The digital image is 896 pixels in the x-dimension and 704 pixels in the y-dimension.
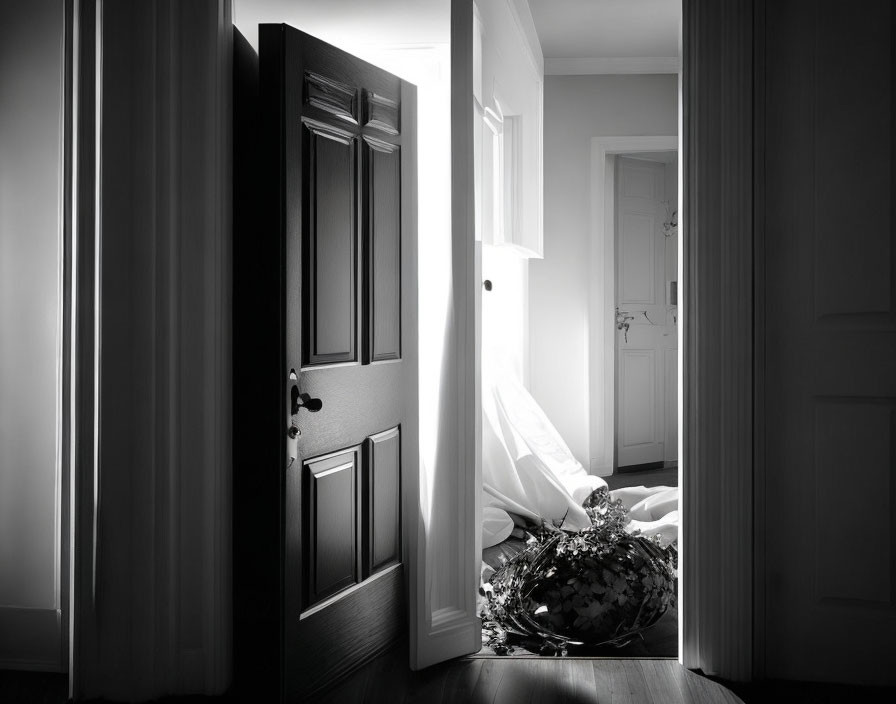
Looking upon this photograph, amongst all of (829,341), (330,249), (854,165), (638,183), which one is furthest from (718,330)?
(638,183)

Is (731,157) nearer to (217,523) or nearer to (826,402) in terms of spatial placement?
(826,402)

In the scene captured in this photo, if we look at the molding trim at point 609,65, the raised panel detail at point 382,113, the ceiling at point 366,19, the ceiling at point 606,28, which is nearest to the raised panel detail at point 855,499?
the raised panel detail at point 382,113

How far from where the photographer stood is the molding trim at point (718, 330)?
2352 millimetres

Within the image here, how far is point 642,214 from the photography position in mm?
6086

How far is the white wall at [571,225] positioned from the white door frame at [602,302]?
5 centimetres

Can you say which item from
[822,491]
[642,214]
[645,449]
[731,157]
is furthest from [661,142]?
[822,491]

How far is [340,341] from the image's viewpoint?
2.44m

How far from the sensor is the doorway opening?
4246 mm

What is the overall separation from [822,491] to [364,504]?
1468 mm

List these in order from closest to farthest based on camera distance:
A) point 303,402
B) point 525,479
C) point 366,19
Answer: point 303,402 → point 366,19 → point 525,479

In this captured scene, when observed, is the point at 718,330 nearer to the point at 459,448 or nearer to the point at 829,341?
the point at 829,341

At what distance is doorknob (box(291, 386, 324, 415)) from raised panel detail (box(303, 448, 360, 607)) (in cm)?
18

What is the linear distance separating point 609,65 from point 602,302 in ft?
5.68

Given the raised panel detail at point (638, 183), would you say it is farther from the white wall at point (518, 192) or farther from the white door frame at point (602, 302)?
the white wall at point (518, 192)
